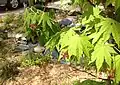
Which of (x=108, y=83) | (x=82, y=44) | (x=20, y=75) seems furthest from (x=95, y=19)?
(x=20, y=75)

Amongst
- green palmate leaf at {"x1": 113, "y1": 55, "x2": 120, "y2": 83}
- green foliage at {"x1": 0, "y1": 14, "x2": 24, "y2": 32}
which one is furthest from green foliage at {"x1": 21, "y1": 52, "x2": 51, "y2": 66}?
green palmate leaf at {"x1": 113, "y1": 55, "x2": 120, "y2": 83}

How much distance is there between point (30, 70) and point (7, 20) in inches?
119

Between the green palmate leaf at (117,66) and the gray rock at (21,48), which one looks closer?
the green palmate leaf at (117,66)

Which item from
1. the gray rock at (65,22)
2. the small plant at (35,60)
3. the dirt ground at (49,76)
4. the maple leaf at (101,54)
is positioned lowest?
the dirt ground at (49,76)

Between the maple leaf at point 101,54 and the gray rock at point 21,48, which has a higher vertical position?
the maple leaf at point 101,54

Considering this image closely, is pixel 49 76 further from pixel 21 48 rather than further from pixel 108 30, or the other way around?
pixel 108 30

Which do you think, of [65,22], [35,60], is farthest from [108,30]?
[65,22]

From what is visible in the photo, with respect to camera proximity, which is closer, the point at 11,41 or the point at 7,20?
the point at 11,41

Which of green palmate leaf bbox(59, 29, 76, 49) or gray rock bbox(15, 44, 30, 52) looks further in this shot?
gray rock bbox(15, 44, 30, 52)

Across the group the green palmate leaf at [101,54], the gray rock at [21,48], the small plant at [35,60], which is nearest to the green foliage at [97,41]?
the green palmate leaf at [101,54]

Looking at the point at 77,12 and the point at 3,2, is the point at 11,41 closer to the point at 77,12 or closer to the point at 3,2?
the point at 77,12

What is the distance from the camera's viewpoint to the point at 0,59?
6.43 metres

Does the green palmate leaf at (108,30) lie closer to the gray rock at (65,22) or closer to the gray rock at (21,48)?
the gray rock at (21,48)

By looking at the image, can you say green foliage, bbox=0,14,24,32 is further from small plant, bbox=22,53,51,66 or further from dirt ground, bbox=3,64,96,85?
dirt ground, bbox=3,64,96,85
